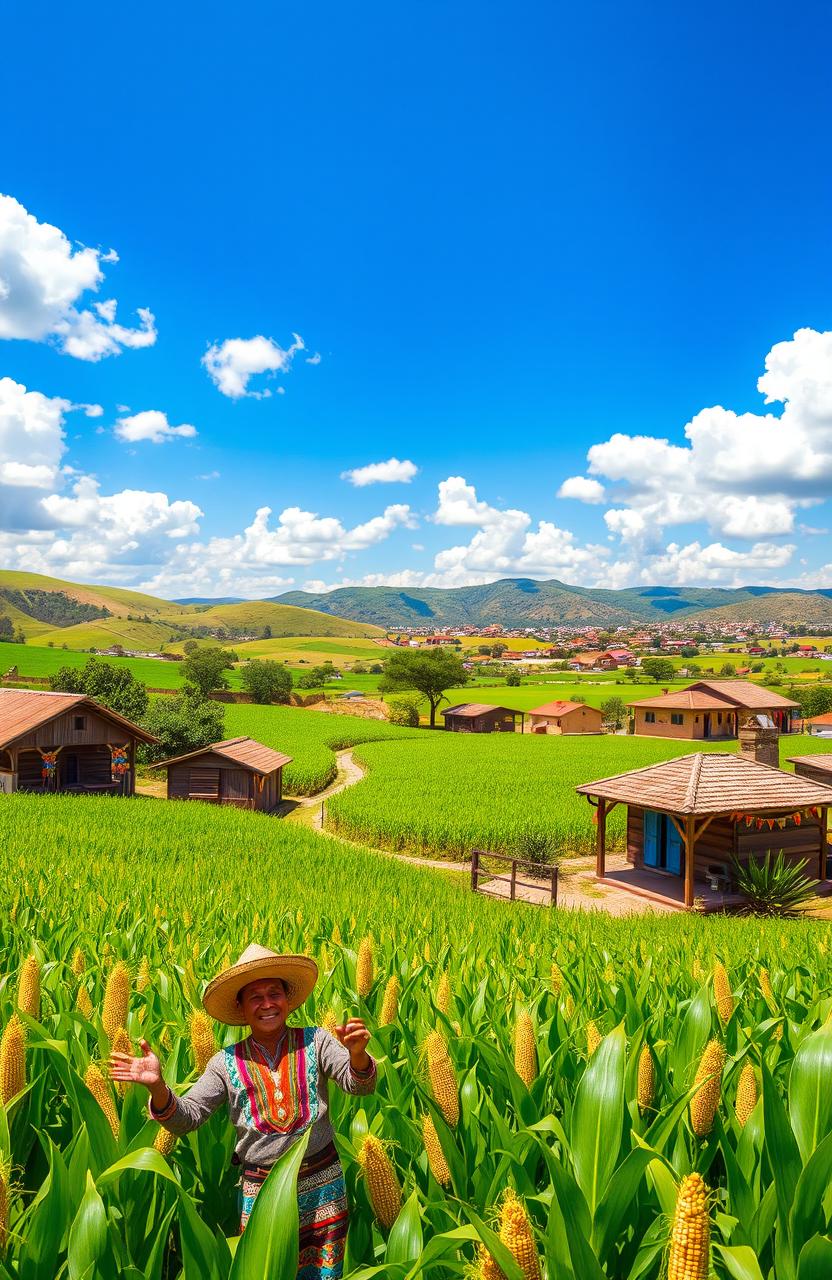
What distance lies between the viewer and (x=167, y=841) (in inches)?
622

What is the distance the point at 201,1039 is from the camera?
2.51 m

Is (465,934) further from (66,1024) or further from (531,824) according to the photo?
(531,824)

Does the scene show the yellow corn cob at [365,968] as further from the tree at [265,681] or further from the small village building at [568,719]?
the tree at [265,681]

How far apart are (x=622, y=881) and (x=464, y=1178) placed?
18.1 m

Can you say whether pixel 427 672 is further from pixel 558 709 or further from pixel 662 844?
pixel 662 844

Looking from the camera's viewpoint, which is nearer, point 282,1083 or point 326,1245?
point 326,1245

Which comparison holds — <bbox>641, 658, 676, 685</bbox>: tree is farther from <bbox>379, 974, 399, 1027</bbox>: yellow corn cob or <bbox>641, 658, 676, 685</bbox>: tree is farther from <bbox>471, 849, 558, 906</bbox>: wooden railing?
<bbox>379, 974, 399, 1027</bbox>: yellow corn cob

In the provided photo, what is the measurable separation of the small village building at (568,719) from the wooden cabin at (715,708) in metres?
7.73

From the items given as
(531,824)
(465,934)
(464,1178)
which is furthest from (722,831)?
(464,1178)

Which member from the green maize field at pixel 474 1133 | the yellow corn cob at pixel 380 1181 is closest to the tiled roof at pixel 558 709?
the green maize field at pixel 474 1133

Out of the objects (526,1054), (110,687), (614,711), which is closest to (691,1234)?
(526,1054)

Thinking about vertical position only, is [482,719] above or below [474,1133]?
below

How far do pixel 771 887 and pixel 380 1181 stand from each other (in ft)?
54.8

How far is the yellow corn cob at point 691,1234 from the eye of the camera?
1299mm
